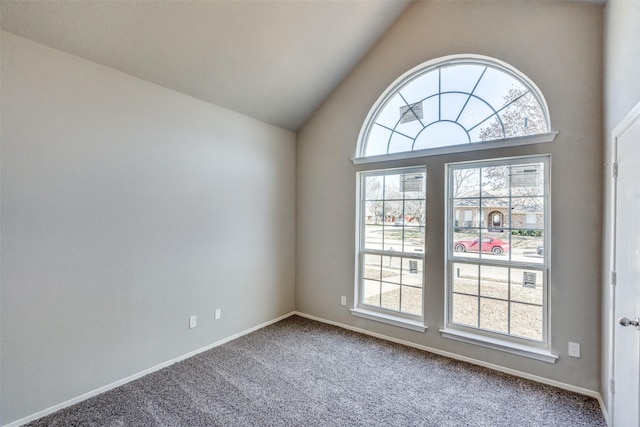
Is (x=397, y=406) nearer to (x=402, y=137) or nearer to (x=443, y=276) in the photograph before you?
(x=443, y=276)

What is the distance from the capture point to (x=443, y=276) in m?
3.00

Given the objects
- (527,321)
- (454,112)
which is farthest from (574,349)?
(454,112)

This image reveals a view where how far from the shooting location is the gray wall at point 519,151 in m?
2.31

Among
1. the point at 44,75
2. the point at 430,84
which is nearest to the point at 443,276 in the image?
the point at 430,84

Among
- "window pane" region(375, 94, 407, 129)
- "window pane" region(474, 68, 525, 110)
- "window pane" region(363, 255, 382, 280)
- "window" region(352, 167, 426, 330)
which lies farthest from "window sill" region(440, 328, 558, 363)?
"window pane" region(375, 94, 407, 129)

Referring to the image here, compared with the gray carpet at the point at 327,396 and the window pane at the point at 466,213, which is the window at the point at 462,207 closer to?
the window pane at the point at 466,213

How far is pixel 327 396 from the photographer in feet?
7.51

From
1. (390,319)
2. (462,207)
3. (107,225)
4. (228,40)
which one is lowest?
(390,319)

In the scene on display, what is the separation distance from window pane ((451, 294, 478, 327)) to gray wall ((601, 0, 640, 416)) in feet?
3.04

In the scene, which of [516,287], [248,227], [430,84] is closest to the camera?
[516,287]

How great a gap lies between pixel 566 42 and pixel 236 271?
3.80 meters

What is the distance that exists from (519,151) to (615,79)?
758 mm

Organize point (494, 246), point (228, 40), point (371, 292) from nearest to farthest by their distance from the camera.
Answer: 1. point (228, 40)
2. point (494, 246)
3. point (371, 292)

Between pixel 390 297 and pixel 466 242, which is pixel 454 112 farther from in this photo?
pixel 390 297
